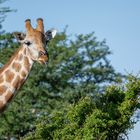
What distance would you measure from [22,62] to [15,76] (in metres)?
0.40

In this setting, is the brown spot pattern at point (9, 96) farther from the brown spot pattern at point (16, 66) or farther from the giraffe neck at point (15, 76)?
the brown spot pattern at point (16, 66)

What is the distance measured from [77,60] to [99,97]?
2135 centimetres

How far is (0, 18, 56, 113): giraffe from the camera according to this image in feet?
47.2

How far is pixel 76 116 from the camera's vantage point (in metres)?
16.6

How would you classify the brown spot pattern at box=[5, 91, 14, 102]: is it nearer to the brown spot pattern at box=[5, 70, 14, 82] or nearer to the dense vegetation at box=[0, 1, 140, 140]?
the brown spot pattern at box=[5, 70, 14, 82]

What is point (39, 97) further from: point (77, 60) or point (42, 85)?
point (77, 60)

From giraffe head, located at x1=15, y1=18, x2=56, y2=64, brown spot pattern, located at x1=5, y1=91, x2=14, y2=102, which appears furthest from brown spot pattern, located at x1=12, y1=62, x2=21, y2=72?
brown spot pattern, located at x1=5, y1=91, x2=14, y2=102

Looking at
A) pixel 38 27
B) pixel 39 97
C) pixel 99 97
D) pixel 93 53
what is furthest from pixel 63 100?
pixel 38 27

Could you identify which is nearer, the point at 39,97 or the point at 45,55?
the point at 45,55

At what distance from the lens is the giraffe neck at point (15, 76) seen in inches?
570

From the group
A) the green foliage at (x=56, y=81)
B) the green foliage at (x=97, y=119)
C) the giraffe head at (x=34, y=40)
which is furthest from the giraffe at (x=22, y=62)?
the green foliage at (x=56, y=81)

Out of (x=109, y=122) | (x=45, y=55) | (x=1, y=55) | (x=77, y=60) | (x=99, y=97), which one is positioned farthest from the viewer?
(x=77, y=60)

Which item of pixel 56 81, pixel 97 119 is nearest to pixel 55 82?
pixel 56 81

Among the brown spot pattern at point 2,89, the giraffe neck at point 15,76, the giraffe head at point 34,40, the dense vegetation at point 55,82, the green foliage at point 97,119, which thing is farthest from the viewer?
the dense vegetation at point 55,82
